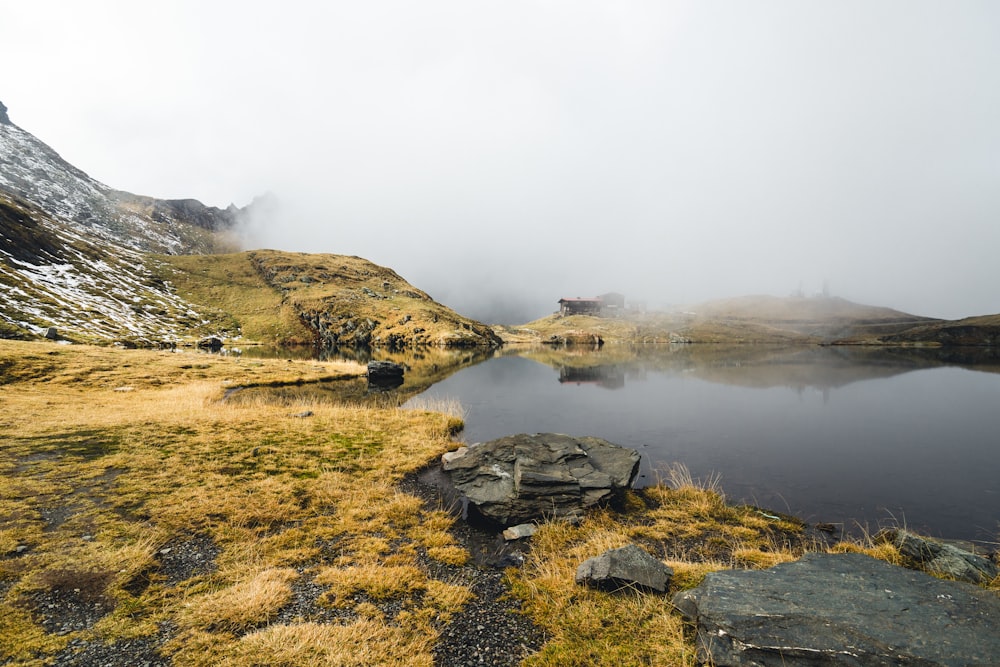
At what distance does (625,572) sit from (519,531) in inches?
207

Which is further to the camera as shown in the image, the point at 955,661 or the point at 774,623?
the point at 774,623

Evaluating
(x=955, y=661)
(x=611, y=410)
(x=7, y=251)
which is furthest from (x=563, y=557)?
(x=7, y=251)

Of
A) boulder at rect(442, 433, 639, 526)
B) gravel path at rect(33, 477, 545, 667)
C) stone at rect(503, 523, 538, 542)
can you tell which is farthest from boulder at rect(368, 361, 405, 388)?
gravel path at rect(33, 477, 545, 667)

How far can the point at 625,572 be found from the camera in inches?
362

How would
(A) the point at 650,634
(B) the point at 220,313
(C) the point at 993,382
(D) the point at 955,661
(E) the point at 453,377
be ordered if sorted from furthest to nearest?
(B) the point at 220,313 → (E) the point at 453,377 → (C) the point at 993,382 → (A) the point at 650,634 → (D) the point at 955,661

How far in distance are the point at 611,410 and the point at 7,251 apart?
173202mm

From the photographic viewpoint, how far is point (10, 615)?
25.8 ft

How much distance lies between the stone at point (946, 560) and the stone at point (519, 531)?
10.9 m

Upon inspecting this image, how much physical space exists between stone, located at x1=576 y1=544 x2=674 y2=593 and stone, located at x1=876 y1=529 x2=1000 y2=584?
7.35 metres

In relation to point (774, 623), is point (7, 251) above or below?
above

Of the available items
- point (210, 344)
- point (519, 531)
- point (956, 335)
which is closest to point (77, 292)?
point (210, 344)

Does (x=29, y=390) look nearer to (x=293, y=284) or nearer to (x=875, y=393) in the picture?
(x=875, y=393)

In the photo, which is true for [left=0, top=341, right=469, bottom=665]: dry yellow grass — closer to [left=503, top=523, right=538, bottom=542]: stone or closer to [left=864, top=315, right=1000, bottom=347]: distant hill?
[left=503, top=523, right=538, bottom=542]: stone

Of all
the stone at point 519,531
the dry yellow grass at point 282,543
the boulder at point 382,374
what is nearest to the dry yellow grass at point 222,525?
the dry yellow grass at point 282,543
